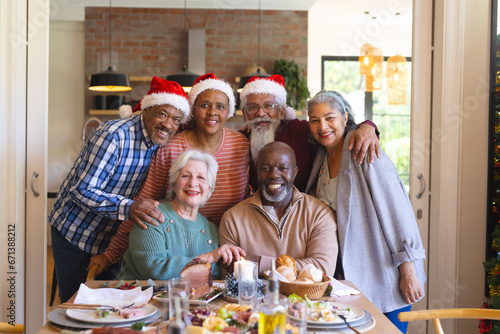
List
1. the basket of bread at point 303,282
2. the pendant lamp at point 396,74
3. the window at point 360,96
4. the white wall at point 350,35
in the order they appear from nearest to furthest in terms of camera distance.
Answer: the basket of bread at point 303,282 → the pendant lamp at point 396,74 → the white wall at point 350,35 → the window at point 360,96

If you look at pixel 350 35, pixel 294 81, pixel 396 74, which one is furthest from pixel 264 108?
pixel 350 35

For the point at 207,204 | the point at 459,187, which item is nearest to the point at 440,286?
the point at 459,187

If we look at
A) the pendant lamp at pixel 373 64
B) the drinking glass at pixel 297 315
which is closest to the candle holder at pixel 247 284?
the drinking glass at pixel 297 315

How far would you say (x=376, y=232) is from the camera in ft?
7.43

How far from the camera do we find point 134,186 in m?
2.53

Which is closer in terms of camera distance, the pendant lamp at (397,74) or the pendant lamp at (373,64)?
the pendant lamp at (397,74)

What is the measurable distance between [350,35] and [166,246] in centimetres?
621

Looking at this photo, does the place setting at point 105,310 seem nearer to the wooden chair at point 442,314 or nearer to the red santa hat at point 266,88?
the wooden chair at point 442,314

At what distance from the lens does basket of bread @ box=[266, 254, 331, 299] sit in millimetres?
1697

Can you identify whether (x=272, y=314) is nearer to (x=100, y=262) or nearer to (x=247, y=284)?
(x=247, y=284)

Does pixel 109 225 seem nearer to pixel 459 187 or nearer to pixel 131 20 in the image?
pixel 459 187

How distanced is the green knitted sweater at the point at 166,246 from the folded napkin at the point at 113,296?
231 millimetres

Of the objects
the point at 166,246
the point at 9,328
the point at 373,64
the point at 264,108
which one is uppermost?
the point at 373,64

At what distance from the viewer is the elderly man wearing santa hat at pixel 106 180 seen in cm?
235
